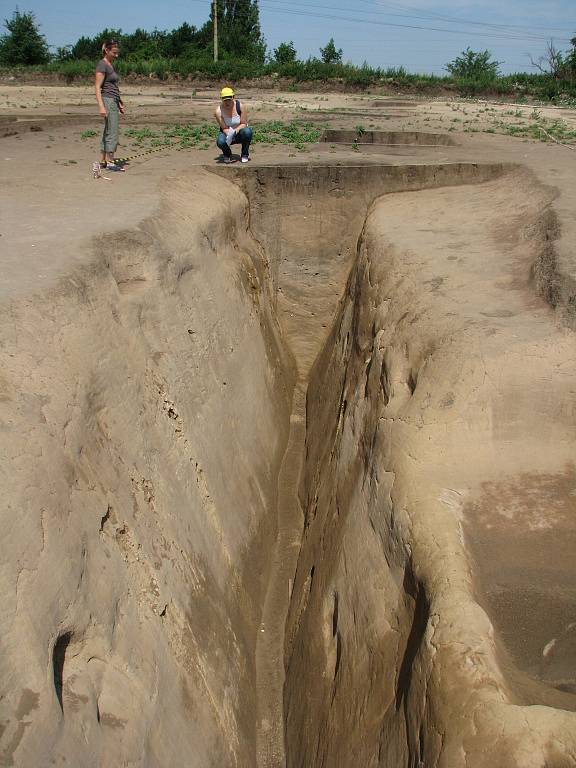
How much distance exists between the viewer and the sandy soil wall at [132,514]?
141 inches

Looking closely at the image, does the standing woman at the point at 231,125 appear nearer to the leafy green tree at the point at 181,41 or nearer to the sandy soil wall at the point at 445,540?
the sandy soil wall at the point at 445,540

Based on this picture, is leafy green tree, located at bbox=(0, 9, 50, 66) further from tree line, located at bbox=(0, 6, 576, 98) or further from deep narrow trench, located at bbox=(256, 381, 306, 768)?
deep narrow trench, located at bbox=(256, 381, 306, 768)

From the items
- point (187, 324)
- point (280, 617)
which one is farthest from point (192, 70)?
point (280, 617)

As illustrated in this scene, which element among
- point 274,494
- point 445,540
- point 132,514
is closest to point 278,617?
point 274,494

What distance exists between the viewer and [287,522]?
7.65 meters

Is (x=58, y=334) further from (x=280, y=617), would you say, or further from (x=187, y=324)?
(x=280, y=617)

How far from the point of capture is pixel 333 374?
346 inches

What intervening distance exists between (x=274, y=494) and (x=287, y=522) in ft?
1.24

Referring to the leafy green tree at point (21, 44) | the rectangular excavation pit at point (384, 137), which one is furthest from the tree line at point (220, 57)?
the rectangular excavation pit at point (384, 137)

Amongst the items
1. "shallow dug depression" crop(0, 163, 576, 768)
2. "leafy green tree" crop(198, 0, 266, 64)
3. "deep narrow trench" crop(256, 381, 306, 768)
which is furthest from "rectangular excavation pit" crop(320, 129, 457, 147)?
"leafy green tree" crop(198, 0, 266, 64)

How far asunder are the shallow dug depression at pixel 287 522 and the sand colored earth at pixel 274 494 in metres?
0.02

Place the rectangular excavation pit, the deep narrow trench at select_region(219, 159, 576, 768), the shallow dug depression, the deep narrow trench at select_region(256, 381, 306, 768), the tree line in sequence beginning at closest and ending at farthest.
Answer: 1. the shallow dug depression
2. the deep narrow trench at select_region(219, 159, 576, 768)
3. the deep narrow trench at select_region(256, 381, 306, 768)
4. the rectangular excavation pit
5. the tree line

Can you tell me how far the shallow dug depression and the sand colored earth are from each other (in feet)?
0.07

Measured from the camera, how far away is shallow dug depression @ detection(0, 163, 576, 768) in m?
3.54
